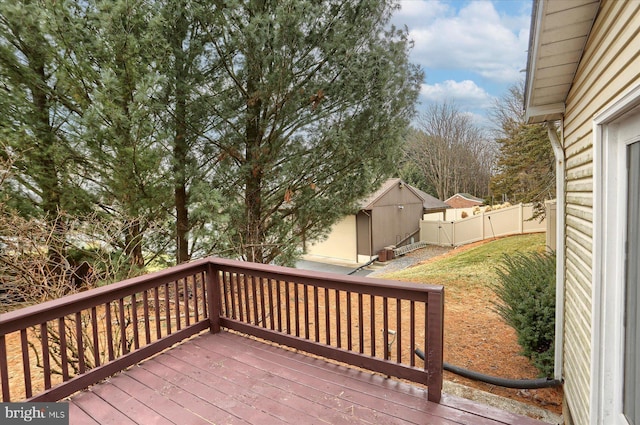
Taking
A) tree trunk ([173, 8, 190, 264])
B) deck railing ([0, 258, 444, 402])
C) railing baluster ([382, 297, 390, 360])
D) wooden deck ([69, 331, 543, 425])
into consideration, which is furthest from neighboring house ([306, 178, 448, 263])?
railing baluster ([382, 297, 390, 360])

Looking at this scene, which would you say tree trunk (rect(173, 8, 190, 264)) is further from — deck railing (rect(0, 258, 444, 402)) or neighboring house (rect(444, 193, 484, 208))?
neighboring house (rect(444, 193, 484, 208))

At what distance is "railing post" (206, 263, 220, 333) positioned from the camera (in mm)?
3684

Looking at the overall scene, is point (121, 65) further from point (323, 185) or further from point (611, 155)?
point (611, 155)

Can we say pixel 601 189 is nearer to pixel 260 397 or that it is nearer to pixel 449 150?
pixel 260 397

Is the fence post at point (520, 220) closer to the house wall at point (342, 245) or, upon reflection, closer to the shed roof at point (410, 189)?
the shed roof at point (410, 189)

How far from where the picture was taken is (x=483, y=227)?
1570cm

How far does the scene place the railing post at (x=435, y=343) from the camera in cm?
236

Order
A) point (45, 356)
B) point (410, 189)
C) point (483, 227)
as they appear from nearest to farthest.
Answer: point (45, 356)
point (483, 227)
point (410, 189)

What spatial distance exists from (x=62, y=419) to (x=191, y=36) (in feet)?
17.2

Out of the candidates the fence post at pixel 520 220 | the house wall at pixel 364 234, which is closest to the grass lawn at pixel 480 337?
the house wall at pixel 364 234

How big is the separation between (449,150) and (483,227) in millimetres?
12422

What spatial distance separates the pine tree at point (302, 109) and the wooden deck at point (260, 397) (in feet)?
10.3

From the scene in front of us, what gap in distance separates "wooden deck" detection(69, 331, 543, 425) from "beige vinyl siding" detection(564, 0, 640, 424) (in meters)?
0.67

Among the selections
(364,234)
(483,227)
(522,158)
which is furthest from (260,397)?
(522,158)
